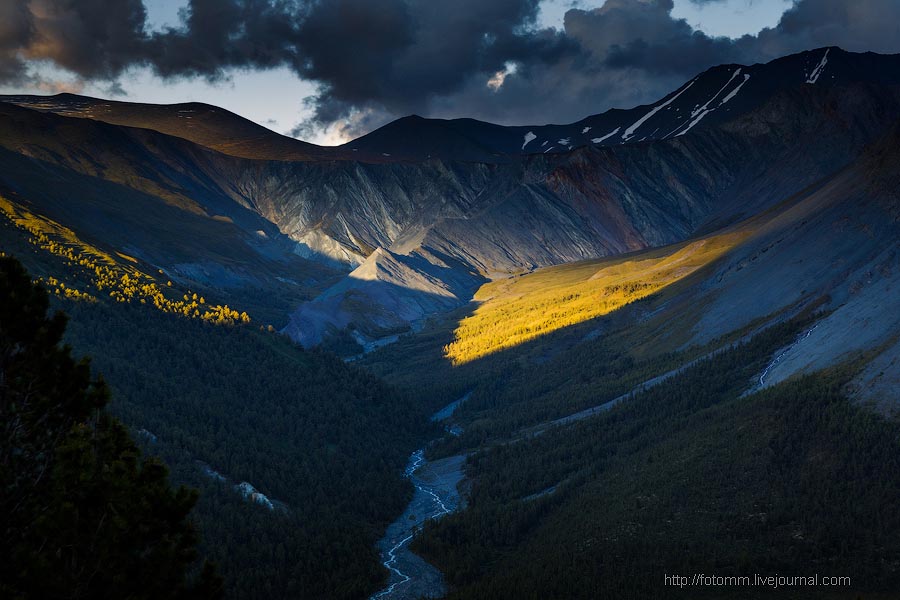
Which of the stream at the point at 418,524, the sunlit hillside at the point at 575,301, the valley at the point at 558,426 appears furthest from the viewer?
the sunlit hillside at the point at 575,301

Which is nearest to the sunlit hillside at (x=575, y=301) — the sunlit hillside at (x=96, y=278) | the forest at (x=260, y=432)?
the forest at (x=260, y=432)

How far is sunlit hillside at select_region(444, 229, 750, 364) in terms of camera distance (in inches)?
5950

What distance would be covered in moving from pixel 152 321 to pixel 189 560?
261ft

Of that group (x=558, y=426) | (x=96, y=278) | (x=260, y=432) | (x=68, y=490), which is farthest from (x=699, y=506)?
(x=96, y=278)

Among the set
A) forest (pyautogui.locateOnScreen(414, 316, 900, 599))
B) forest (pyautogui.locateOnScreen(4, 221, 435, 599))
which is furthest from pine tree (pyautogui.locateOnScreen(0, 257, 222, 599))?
forest (pyautogui.locateOnScreen(4, 221, 435, 599))

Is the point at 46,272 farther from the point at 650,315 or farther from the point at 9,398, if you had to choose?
the point at 650,315

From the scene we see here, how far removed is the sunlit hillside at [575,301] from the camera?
496 feet

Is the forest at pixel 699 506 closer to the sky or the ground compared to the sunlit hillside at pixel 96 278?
closer to the ground

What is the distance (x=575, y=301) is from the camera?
170 meters

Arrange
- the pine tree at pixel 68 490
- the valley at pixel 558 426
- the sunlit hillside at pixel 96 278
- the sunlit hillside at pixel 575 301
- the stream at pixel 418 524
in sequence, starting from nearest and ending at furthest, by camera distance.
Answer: the pine tree at pixel 68 490, the valley at pixel 558 426, the stream at pixel 418 524, the sunlit hillside at pixel 96 278, the sunlit hillside at pixel 575 301

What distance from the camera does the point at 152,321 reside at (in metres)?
93.2

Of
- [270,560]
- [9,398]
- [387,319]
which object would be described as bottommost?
[270,560]

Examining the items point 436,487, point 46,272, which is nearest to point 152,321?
point 46,272

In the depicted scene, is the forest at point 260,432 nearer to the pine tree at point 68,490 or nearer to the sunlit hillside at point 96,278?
the sunlit hillside at point 96,278
